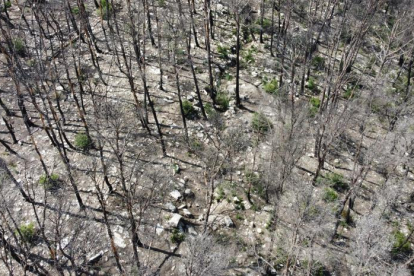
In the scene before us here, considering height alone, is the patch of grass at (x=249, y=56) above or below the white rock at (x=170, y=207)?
above

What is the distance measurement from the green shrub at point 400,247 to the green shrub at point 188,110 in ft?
46.4

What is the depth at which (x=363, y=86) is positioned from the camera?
2934 centimetres

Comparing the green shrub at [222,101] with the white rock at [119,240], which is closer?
the white rock at [119,240]

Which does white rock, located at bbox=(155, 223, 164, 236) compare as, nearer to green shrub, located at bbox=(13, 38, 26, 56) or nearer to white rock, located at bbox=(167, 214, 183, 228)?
white rock, located at bbox=(167, 214, 183, 228)

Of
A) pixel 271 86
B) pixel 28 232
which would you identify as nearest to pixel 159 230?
pixel 28 232

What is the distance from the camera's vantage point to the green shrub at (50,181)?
68.8 feet

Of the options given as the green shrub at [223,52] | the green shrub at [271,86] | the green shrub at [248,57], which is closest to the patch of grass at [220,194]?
the green shrub at [271,86]

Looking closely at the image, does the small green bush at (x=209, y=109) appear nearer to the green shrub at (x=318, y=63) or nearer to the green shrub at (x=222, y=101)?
the green shrub at (x=222, y=101)

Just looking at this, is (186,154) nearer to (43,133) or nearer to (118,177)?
(118,177)

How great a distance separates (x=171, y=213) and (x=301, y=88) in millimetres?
14171

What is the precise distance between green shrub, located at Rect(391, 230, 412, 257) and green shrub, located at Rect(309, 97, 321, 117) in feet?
31.8

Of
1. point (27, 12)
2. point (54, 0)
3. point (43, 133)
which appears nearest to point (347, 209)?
point (43, 133)

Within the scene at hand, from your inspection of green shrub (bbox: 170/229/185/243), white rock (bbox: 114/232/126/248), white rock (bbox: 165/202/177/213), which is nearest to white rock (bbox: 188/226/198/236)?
green shrub (bbox: 170/229/185/243)

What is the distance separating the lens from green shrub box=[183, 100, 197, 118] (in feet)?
86.1
